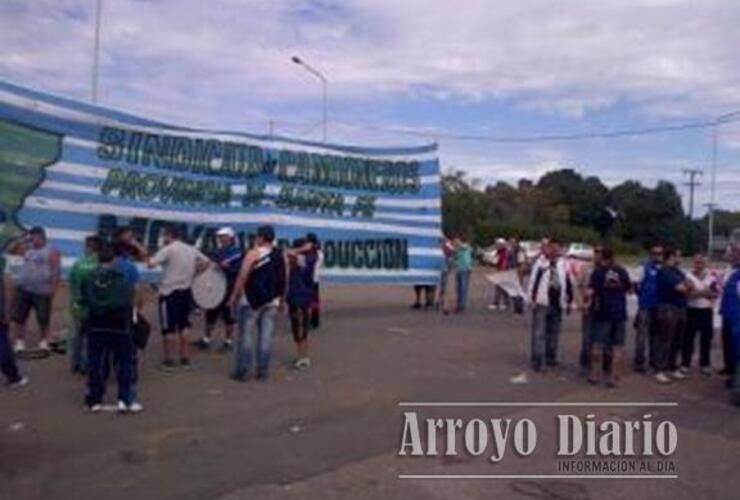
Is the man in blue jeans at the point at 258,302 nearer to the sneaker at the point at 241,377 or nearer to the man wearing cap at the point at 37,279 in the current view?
the sneaker at the point at 241,377

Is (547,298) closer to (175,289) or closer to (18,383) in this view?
(175,289)

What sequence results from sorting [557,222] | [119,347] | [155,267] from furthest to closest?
[557,222] → [155,267] → [119,347]

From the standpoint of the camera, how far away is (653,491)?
8023 millimetres

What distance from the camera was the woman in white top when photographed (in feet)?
48.7

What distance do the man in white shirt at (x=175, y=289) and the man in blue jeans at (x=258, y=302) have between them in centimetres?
83

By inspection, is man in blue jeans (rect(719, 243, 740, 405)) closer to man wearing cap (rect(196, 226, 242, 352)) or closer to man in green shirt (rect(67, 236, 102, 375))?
man wearing cap (rect(196, 226, 242, 352))

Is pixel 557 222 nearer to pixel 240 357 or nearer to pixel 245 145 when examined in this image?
pixel 245 145

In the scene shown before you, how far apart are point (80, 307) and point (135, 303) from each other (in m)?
0.79

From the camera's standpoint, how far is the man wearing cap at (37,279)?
1353cm

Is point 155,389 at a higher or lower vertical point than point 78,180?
lower

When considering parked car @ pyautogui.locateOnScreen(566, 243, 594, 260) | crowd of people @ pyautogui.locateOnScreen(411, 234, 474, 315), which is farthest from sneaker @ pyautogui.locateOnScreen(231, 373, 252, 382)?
crowd of people @ pyautogui.locateOnScreen(411, 234, 474, 315)

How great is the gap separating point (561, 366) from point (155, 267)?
5.60 m

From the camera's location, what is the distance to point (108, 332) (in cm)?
1036

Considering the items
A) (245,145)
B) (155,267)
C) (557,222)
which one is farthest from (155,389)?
(557,222)
